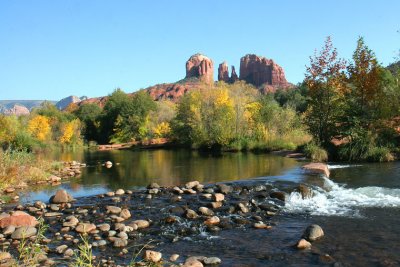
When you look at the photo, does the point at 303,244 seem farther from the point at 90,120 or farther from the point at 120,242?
the point at 90,120

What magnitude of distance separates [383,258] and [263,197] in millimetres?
5702

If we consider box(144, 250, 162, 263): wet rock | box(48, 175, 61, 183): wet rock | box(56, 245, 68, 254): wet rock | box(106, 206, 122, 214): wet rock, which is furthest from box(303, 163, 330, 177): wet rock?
box(48, 175, 61, 183): wet rock

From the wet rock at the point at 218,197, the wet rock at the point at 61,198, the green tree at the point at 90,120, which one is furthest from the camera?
the green tree at the point at 90,120

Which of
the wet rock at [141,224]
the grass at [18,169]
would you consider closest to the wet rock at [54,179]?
the grass at [18,169]

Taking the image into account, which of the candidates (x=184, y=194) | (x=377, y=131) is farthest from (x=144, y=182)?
(x=377, y=131)

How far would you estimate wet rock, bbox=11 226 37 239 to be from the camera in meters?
8.98

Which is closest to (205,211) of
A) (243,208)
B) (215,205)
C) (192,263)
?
(215,205)

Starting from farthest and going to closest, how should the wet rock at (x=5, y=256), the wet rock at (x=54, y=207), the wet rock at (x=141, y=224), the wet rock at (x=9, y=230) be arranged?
the wet rock at (x=54, y=207) → the wet rock at (x=141, y=224) → the wet rock at (x=9, y=230) → the wet rock at (x=5, y=256)

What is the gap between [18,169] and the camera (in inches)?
717

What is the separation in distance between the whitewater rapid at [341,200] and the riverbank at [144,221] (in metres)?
0.56

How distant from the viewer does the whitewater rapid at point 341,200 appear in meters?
11.2

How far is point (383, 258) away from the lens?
7.29 metres

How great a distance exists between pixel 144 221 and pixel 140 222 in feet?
0.41

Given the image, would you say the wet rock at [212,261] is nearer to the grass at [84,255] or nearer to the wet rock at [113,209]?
the grass at [84,255]
